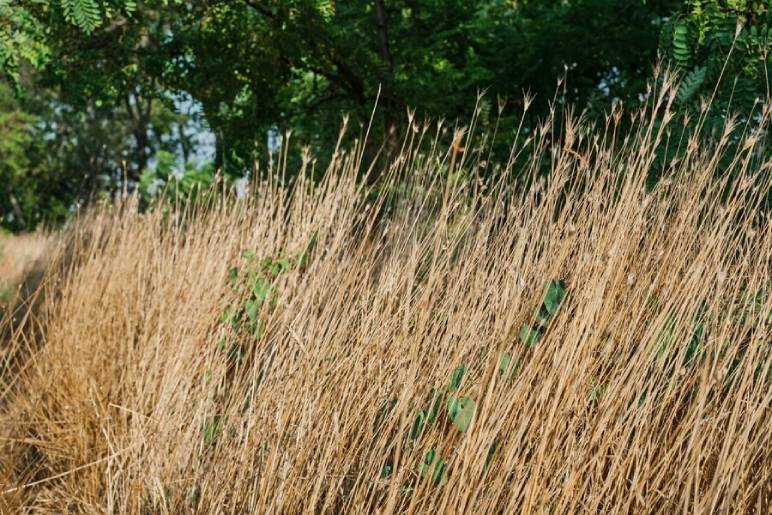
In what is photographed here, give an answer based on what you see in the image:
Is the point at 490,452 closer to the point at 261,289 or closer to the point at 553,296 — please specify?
the point at 553,296

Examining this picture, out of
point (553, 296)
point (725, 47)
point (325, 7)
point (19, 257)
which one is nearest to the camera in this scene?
point (553, 296)

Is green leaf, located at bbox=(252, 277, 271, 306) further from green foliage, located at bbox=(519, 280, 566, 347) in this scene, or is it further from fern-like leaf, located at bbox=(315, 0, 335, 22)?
fern-like leaf, located at bbox=(315, 0, 335, 22)

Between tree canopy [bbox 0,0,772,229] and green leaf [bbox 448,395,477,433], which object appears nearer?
green leaf [bbox 448,395,477,433]

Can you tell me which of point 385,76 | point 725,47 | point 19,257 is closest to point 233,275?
point 725,47

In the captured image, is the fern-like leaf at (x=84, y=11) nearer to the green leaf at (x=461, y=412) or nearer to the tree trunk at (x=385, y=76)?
the tree trunk at (x=385, y=76)

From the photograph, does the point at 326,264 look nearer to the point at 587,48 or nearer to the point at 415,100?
the point at 415,100

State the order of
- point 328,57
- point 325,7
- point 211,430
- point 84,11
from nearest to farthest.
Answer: point 211,430 < point 84,11 < point 325,7 < point 328,57

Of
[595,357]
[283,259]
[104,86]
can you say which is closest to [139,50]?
[104,86]

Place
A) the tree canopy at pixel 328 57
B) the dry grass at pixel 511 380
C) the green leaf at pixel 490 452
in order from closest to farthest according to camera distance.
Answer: the dry grass at pixel 511 380 → the green leaf at pixel 490 452 → the tree canopy at pixel 328 57

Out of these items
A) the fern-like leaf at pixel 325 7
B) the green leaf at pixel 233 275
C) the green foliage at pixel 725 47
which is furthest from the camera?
the fern-like leaf at pixel 325 7

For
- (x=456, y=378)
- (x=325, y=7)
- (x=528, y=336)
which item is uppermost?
(x=325, y=7)

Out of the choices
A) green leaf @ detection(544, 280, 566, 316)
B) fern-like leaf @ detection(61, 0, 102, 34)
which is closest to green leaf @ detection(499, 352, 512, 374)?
green leaf @ detection(544, 280, 566, 316)

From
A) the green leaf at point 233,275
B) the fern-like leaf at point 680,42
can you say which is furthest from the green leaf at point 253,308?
the fern-like leaf at point 680,42

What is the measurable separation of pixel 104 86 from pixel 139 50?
34cm
